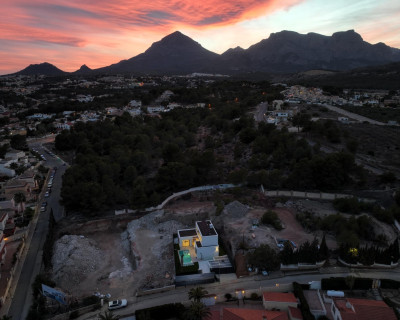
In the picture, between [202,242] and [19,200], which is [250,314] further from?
[19,200]

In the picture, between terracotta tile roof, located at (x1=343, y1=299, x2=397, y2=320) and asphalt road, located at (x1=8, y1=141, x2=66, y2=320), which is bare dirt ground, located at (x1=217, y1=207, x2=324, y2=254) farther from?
asphalt road, located at (x1=8, y1=141, x2=66, y2=320)

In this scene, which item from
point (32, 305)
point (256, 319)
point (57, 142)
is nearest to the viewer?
point (256, 319)

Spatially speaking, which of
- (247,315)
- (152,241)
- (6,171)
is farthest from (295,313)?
(6,171)

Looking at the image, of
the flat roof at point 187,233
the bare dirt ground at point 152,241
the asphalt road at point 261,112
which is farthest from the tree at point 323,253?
the asphalt road at point 261,112

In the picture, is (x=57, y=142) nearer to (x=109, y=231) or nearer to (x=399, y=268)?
(x=109, y=231)

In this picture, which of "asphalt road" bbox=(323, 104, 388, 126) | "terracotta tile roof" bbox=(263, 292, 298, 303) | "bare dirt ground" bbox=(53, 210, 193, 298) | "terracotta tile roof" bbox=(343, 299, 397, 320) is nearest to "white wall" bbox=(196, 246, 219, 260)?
"bare dirt ground" bbox=(53, 210, 193, 298)

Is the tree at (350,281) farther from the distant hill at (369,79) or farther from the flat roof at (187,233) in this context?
the distant hill at (369,79)

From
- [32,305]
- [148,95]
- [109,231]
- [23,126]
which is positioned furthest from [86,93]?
[32,305]
